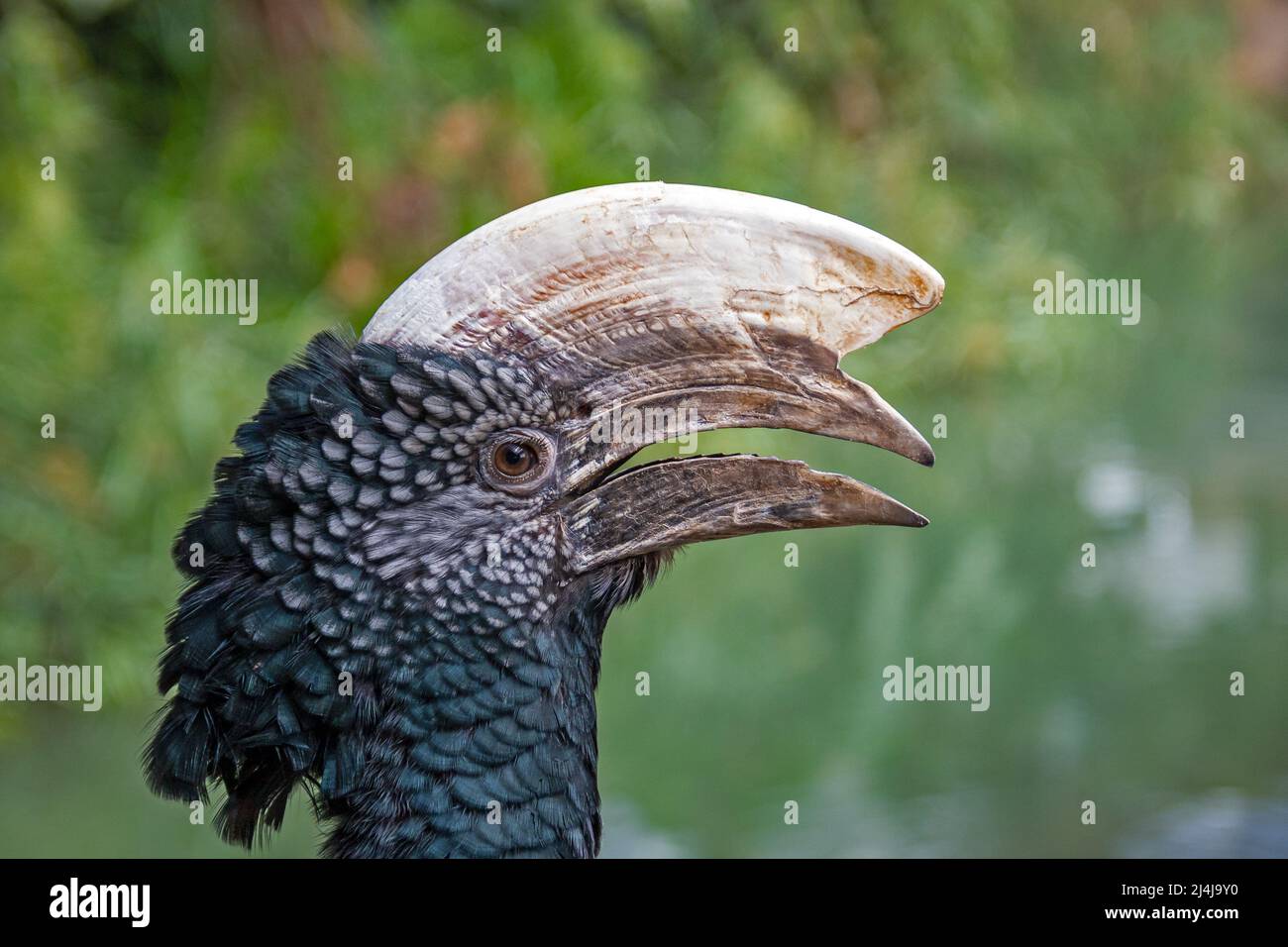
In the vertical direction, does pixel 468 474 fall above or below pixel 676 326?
below

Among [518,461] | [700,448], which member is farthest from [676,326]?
[700,448]

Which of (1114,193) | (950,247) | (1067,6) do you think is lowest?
(950,247)

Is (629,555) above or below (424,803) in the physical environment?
above

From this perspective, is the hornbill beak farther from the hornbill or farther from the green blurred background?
the green blurred background

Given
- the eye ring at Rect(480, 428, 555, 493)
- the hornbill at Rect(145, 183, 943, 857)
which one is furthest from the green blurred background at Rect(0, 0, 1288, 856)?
the eye ring at Rect(480, 428, 555, 493)

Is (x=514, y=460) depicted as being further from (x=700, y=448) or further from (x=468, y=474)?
(x=700, y=448)
